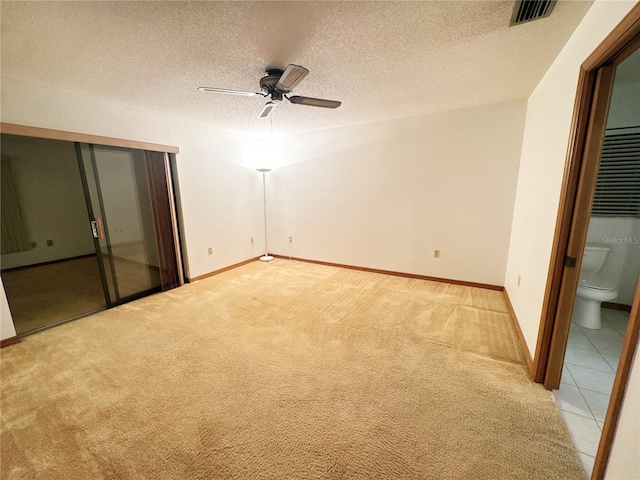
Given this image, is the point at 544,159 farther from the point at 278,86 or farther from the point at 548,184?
the point at 278,86

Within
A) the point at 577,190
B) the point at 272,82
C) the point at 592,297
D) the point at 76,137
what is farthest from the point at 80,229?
the point at 592,297

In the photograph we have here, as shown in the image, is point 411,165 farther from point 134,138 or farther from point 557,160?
point 134,138

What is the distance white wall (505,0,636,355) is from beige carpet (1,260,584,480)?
0.51m

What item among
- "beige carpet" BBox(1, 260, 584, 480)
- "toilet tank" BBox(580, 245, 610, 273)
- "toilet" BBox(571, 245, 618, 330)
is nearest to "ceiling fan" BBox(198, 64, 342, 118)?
"beige carpet" BBox(1, 260, 584, 480)

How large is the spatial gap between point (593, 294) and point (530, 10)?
2.56m

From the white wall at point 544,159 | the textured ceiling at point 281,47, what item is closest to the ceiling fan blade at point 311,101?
the textured ceiling at point 281,47

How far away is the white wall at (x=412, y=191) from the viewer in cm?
316

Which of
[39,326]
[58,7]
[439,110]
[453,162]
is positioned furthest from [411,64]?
[39,326]

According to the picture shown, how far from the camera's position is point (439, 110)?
129 inches

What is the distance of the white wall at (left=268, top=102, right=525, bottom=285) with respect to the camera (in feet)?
10.4

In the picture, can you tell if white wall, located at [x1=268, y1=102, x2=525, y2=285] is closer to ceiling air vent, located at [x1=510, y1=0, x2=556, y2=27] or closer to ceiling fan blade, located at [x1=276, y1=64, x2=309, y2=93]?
ceiling air vent, located at [x1=510, y1=0, x2=556, y2=27]

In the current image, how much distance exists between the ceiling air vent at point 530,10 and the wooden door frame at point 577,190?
36 cm

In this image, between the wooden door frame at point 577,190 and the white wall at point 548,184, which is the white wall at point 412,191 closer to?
the white wall at point 548,184

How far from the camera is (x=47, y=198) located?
4414 mm
